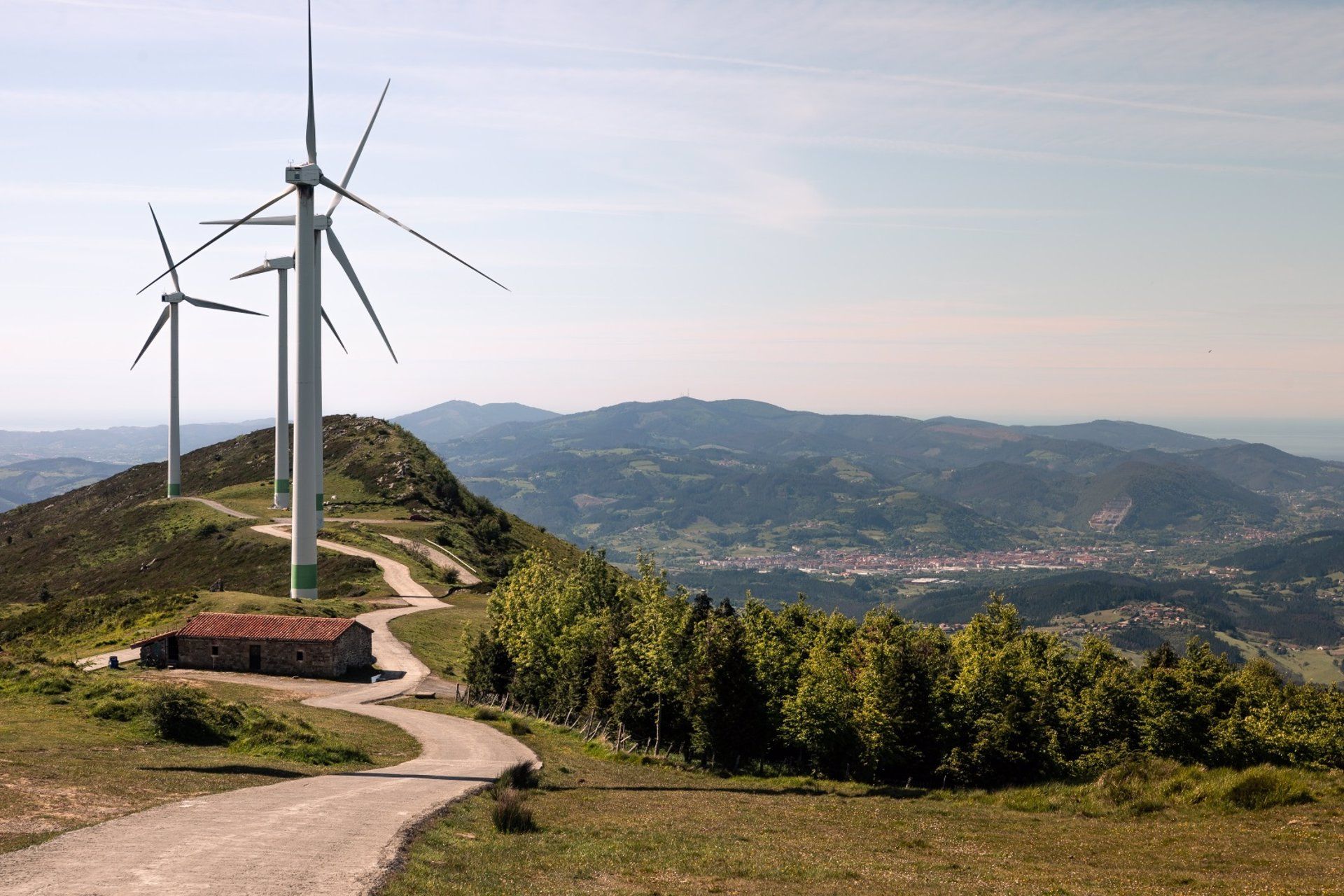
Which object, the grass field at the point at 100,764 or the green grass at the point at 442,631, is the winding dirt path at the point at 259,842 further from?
the green grass at the point at 442,631

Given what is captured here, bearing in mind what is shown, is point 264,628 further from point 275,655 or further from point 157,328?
point 157,328

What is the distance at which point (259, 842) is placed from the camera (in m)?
33.6

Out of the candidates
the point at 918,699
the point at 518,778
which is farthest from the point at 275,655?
the point at 918,699

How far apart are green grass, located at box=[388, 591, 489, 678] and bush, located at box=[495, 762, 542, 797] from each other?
140 feet

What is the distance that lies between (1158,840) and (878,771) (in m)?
21.9

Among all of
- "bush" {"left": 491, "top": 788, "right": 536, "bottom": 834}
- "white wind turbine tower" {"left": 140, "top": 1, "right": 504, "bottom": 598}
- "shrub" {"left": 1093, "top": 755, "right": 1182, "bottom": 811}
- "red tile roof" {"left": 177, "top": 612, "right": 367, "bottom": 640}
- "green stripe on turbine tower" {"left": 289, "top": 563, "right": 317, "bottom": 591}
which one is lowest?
"shrub" {"left": 1093, "top": 755, "right": 1182, "bottom": 811}

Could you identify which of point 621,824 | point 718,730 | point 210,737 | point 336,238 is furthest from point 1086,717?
point 336,238

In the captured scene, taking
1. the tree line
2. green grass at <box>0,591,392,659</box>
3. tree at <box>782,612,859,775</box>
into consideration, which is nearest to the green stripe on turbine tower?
green grass at <box>0,591,392,659</box>

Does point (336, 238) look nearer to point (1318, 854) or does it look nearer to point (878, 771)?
point (878, 771)

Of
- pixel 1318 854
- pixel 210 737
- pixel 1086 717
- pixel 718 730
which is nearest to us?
pixel 1318 854

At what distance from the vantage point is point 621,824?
4394 centimetres

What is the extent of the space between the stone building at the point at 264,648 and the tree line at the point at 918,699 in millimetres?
25324

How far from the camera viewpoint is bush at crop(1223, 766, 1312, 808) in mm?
51625

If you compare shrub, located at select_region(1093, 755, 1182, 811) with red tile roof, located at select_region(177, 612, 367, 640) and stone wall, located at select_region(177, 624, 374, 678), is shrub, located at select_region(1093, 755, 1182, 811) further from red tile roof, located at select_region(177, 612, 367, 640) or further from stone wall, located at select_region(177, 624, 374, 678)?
red tile roof, located at select_region(177, 612, 367, 640)
